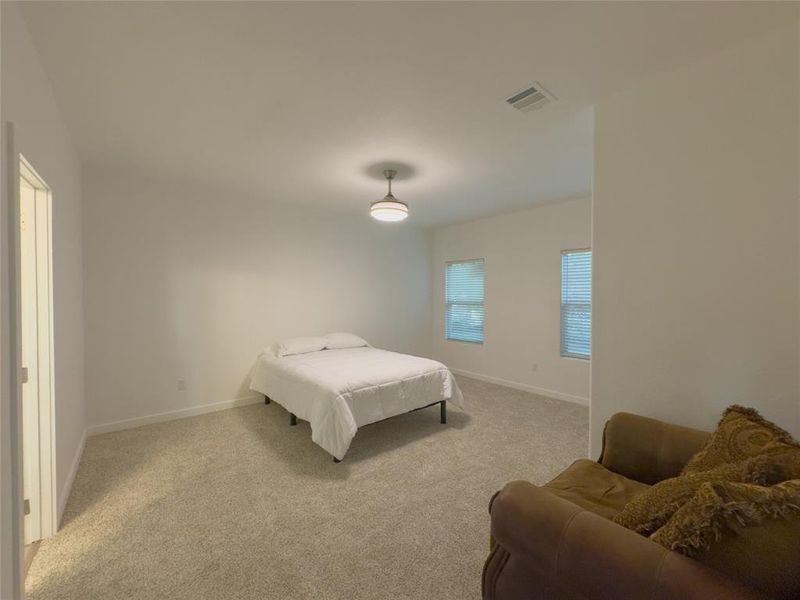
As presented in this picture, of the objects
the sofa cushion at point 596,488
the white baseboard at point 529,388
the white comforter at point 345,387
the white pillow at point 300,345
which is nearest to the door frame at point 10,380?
the white comforter at point 345,387

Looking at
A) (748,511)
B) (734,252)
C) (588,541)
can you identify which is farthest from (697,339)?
(588,541)

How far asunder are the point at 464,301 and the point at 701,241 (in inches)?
155

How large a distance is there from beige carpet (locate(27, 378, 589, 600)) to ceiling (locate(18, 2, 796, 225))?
8.19ft

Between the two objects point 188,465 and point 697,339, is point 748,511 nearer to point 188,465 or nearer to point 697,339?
point 697,339

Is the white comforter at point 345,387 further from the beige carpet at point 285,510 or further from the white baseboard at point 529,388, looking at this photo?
the white baseboard at point 529,388

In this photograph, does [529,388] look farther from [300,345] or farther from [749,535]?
[749,535]

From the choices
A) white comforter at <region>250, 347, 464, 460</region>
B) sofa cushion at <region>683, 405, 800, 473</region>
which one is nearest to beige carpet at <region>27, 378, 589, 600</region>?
white comforter at <region>250, 347, 464, 460</region>

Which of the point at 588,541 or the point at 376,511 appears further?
the point at 376,511

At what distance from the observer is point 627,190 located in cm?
199

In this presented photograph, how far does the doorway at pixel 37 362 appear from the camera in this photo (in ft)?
6.05

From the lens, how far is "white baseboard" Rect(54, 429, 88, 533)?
1999 millimetres

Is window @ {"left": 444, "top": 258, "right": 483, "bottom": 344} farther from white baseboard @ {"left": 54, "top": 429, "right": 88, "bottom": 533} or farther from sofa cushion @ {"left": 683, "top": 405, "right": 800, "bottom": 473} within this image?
white baseboard @ {"left": 54, "top": 429, "right": 88, "bottom": 533}

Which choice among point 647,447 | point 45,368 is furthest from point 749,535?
point 45,368

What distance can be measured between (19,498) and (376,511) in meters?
1.62
